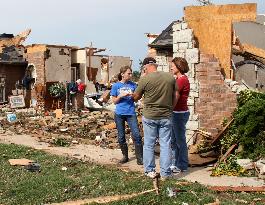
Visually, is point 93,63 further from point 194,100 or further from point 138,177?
point 138,177

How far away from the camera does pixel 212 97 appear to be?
9547 millimetres

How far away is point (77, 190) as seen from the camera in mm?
6438

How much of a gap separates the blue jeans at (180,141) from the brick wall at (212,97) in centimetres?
179

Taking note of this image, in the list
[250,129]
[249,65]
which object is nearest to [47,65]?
[249,65]

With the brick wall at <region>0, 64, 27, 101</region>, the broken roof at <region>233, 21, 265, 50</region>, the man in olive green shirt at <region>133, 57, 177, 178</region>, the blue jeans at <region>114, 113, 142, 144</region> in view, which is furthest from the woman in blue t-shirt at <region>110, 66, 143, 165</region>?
the brick wall at <region>0, 64, 27, 101</region>

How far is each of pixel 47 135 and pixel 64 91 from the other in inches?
484

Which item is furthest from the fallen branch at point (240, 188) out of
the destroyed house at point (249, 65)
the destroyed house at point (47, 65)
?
the destroyed house at point (47, 65)

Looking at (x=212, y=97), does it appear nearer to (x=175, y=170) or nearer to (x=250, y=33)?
(x=175, y=170)

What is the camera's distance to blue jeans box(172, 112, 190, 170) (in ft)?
25.5

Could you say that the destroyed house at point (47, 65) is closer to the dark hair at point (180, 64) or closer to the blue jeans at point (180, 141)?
the blue jeans at point (180, 141)

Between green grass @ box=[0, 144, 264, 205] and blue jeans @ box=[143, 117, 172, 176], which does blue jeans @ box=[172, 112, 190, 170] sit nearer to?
blue jeans @ box=[143, 117, 172, 176]

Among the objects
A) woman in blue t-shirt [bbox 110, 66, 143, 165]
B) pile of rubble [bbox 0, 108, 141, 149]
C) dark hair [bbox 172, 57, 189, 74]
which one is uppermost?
dark hair [bbox 172, 57, 189, 74]

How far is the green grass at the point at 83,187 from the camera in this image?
574cm

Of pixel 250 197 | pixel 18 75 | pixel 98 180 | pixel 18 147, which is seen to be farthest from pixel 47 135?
pixel 18 75
